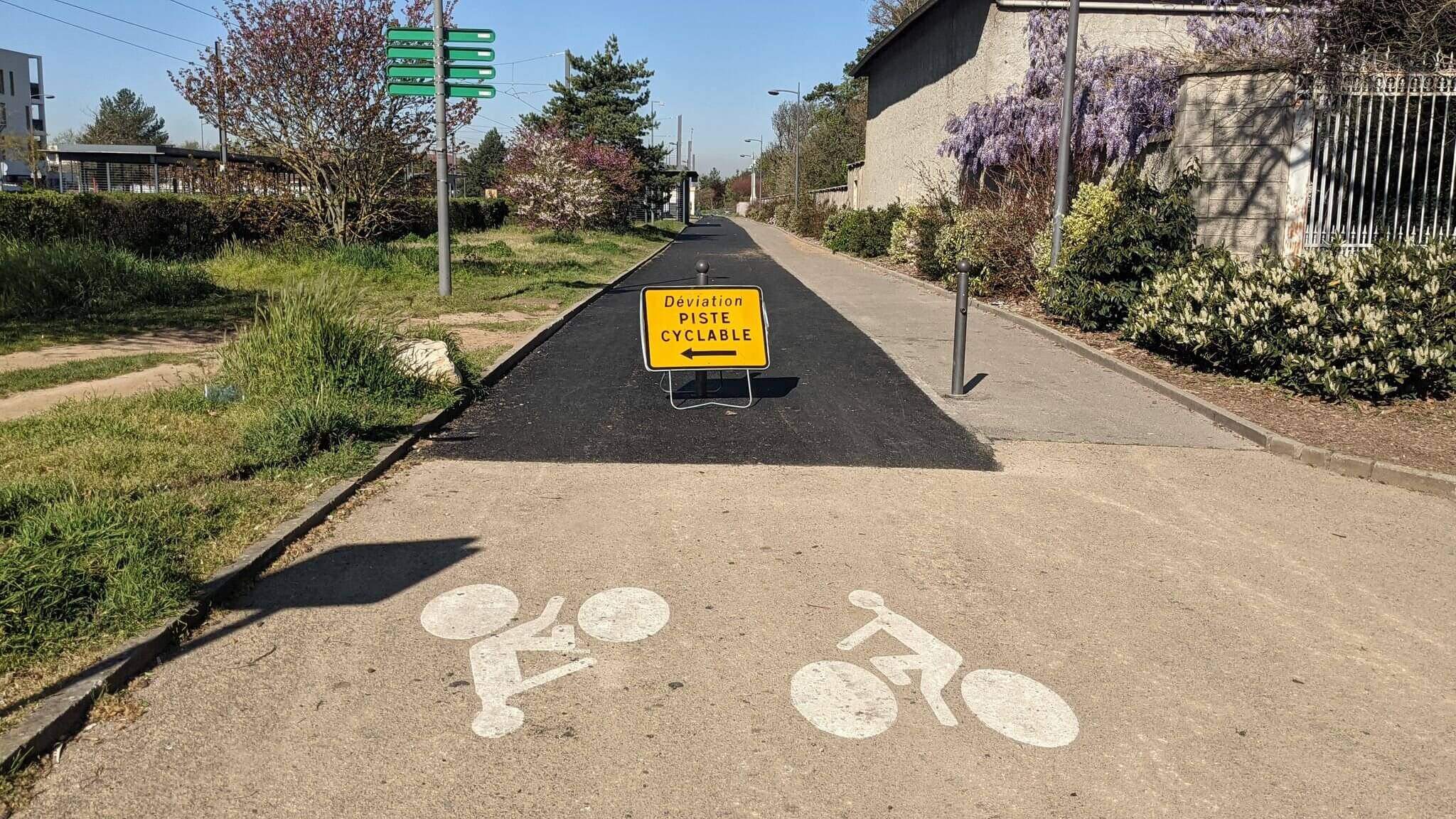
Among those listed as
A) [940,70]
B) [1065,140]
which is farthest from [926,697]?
[940,70]

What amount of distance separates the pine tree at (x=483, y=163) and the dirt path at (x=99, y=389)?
75001 millimetres

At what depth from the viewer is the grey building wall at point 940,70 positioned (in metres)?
21.7

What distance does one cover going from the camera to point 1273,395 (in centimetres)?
929

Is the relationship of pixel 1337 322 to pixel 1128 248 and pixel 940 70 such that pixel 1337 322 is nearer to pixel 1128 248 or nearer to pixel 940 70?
pixel 1128 248

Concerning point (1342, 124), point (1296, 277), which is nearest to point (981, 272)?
point (1342, 124)

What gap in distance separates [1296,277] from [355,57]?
15.0 metres

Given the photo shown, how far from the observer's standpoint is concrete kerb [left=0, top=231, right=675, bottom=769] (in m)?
3.31

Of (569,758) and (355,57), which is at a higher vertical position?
(355,57)

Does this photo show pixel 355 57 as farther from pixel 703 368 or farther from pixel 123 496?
pixel 123 496

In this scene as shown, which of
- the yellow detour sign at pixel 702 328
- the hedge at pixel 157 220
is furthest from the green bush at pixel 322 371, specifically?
the hedge at pixel 157 220

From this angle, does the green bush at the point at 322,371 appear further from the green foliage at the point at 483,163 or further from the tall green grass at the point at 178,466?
the green foliage at the point at 483,163

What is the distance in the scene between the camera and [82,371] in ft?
30.0

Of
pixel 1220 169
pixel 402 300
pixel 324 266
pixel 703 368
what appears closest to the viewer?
pixel 703 368

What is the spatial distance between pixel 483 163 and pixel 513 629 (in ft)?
318
